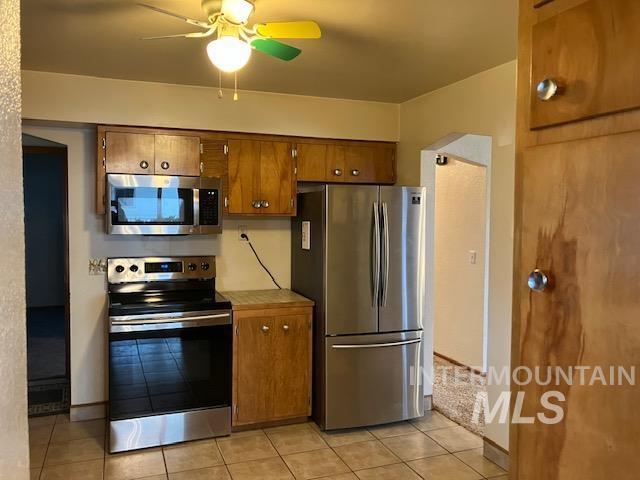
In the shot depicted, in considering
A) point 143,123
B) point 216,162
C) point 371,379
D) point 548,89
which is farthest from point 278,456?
point 548,89

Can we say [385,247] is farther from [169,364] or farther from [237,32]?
[237,32]

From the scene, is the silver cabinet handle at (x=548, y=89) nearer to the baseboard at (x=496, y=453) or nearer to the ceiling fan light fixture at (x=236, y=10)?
the ceiling fan light fixture at (x=236, y=10)

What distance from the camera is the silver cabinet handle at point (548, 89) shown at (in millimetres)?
1005

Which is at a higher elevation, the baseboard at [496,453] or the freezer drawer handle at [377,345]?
the freezer drawer handle at [377,345]

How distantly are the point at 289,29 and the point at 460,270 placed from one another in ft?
11.2

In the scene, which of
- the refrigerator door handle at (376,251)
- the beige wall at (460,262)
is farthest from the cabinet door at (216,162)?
the beige wall at (460,262)

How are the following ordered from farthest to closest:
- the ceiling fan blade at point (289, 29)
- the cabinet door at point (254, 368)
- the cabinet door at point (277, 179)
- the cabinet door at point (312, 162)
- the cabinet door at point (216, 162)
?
1. the cabinet door at point (312, 162)
2. the cabinet door at point (277, 179)
3. the cabinet door at point (216, 162)
4. the cabinet door at point (254, 368)
5. the ceiling fan blade at point (289, 29)

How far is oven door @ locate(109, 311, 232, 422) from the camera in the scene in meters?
3.23

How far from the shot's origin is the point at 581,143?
38.1 inches

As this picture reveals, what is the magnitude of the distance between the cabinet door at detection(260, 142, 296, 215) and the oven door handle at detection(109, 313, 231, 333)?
86cm

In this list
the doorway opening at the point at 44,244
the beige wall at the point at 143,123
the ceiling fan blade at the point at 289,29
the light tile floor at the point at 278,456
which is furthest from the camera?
the doorway opening at the point at 44,244

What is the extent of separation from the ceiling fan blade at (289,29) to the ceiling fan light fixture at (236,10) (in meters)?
0.12

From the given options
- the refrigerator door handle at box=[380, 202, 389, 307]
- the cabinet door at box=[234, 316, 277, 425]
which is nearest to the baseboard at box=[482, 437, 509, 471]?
the refrigerator door handle at box=[380, 202, 389, 307]

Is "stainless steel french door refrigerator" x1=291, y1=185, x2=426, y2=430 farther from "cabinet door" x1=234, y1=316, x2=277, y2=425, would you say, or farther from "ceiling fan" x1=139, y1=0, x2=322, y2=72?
"ceiling fan" x1=139, y1=0, x2=322, y2=72
